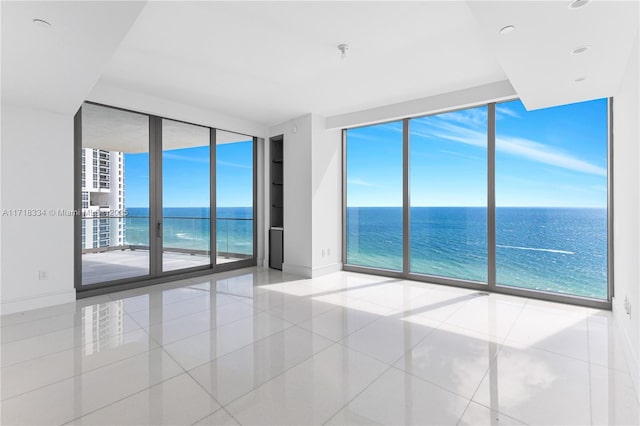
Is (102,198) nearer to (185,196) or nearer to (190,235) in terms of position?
(185,196)

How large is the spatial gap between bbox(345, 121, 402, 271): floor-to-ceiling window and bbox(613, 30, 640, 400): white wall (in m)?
2.84

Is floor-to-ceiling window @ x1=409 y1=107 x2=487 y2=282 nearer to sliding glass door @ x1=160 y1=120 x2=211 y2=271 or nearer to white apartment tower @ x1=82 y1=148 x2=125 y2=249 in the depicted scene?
sliding glass door @ x1=160 y1=120 x2=211 y2=271

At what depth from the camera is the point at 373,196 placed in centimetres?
588

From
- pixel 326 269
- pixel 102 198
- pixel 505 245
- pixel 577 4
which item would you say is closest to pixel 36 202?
pixel 102 198

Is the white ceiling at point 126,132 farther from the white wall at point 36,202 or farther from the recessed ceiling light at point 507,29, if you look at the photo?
the recessed ceiling light at point 507,29

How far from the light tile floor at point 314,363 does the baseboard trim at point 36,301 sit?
134 millimetres

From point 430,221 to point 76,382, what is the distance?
16.1 ft

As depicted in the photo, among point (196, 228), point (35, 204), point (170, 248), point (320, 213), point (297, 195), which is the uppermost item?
point (297, 195)

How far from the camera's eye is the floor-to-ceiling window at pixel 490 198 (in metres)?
3.95

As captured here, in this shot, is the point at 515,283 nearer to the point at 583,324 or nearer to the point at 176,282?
the point at 583,324

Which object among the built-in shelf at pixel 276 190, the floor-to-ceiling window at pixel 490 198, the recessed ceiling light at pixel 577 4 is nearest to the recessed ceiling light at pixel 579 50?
the recessed ceiling light at pixel 577 4

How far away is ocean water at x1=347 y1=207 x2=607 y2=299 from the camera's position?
393cm

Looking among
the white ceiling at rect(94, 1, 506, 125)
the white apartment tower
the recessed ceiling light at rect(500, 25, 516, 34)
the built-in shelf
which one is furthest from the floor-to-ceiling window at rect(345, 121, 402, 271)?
the white apartment tower

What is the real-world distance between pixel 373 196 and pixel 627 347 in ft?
12.9
